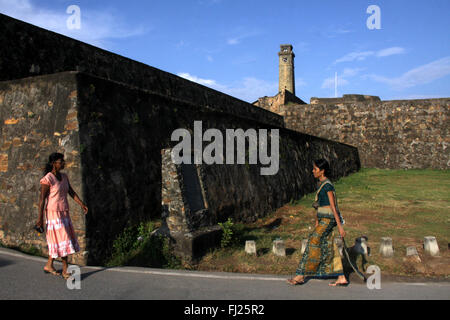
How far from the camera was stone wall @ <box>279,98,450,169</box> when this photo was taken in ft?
66.6

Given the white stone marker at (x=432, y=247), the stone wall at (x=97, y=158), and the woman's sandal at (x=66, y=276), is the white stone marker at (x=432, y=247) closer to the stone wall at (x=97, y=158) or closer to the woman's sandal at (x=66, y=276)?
the stone wall at (x=97, y=158)

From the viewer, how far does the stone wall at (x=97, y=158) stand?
4859 mm

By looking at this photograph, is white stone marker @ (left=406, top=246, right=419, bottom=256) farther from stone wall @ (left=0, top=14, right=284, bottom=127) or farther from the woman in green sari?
stone wall @ (left=0, top=14, right=284, bottom=127)

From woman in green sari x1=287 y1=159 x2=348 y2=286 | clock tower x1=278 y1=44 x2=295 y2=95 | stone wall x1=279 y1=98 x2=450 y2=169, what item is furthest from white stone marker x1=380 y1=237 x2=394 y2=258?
clock tower x1=278 y1=44 x2=295 y2=95

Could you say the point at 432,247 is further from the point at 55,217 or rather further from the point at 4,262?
the point at 4,262

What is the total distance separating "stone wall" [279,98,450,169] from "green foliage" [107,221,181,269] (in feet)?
62.8

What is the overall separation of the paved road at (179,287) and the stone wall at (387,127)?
18823 mm

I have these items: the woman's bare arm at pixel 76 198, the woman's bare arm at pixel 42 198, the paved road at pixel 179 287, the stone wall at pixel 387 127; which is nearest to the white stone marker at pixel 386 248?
the paved road at pixel 179 287

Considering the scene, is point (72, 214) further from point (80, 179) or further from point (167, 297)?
point (167, 297)

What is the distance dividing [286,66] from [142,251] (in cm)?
4287

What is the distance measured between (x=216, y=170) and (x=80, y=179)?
3.04 meters

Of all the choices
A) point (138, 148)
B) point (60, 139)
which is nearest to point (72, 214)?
point (60, 139)

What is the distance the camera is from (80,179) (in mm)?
4719

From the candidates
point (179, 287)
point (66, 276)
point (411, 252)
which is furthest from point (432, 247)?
point (66, 276)
